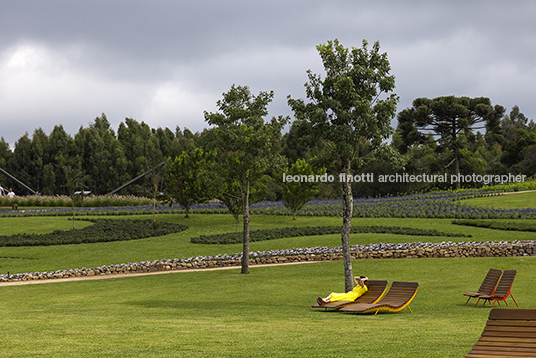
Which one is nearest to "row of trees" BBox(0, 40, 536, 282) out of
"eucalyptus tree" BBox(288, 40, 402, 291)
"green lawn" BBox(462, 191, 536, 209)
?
"eucalyptus tree" BBox(288, 40, 402, 291)

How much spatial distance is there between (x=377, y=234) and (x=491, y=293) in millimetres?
13320

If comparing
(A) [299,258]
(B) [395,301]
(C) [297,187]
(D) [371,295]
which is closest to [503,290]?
(B) [395,301]

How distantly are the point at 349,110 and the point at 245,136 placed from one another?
218 inches

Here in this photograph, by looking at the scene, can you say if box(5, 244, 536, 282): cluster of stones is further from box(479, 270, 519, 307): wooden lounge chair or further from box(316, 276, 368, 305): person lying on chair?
box(316, 276, 368, 305): person lying on chair

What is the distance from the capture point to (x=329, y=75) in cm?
1316

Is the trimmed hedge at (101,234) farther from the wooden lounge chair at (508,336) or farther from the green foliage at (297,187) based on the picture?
the wooden lounge chair at (508,336)

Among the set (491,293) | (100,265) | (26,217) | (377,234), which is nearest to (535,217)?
(377,234)

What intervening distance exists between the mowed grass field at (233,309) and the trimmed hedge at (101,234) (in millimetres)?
1149

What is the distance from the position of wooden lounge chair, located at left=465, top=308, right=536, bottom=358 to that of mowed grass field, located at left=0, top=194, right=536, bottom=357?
3.47ft

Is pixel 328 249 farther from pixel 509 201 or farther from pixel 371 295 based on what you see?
pixel 509 201

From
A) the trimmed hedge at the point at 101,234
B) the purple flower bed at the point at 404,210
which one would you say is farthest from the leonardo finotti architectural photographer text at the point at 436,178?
the trimmed hedge at the point at 101,234

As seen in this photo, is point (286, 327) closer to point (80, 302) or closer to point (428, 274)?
point (80, 302)

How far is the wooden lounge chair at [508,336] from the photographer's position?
4585mm

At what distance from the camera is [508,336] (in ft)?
15.9
